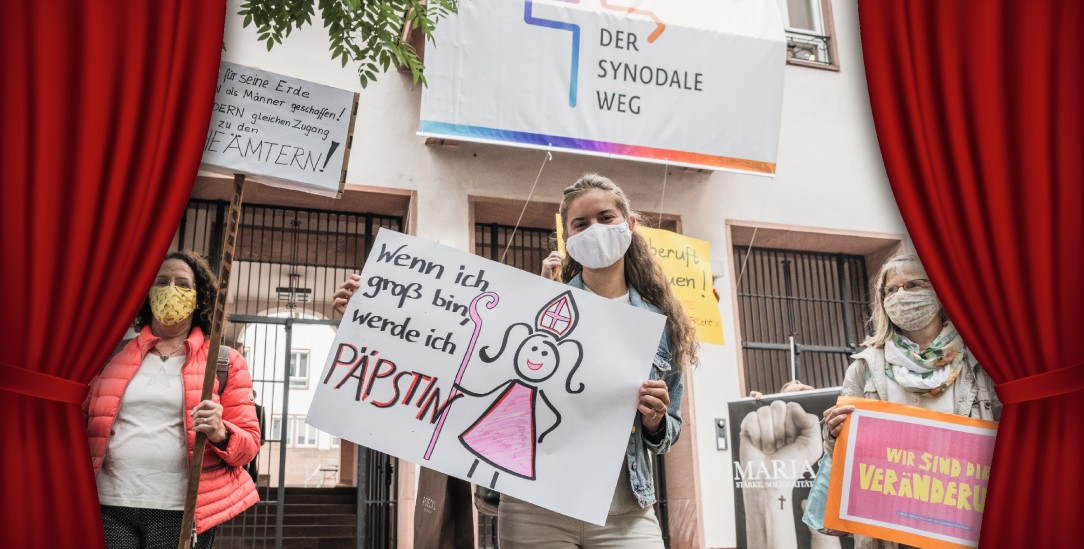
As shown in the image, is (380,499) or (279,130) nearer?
(279,130)

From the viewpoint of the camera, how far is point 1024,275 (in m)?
2.47

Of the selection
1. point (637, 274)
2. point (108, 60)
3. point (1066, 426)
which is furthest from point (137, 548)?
point (1066, 426)

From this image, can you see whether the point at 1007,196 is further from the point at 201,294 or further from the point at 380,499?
the point at 380,499

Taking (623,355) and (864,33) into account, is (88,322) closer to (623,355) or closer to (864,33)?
(623,355)

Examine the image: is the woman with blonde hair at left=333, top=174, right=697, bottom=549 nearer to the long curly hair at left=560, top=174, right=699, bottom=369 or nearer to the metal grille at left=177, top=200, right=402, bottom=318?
the long curly hair at left=560, top=174, right=699, bottom=369

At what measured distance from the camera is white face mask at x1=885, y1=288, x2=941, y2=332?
3.05m

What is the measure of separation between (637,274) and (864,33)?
3.32ft

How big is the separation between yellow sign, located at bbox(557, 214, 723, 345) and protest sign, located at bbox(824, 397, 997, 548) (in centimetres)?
388

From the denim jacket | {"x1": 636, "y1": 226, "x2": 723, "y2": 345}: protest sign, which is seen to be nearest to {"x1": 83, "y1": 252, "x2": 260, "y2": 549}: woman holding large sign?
the denim jacket

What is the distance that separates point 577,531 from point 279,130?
1656 mm

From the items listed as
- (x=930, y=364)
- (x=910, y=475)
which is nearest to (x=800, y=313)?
(x=930, y=364)

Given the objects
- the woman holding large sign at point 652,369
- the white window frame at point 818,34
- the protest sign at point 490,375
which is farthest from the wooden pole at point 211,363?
the white window frame at point 818,34

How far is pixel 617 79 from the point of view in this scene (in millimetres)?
7625

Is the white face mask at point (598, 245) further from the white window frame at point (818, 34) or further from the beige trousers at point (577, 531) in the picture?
the white window frame at point (818, 34)
